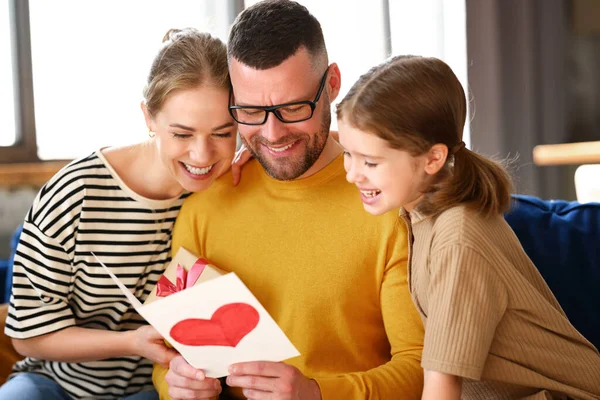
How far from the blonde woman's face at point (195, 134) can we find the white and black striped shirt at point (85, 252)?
0.14 m

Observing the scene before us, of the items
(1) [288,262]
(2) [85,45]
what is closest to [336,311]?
(1) [288,262]

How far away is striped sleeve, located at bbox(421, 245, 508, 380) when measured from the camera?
1.22 metres

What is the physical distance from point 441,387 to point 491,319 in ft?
0.47

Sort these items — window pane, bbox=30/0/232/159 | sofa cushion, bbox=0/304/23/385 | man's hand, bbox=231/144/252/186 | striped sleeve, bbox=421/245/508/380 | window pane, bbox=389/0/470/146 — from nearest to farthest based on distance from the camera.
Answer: striped sleeve, bbox=421/245/508/380 → man's hand, bbox=231/144/252/186 → sofa cushion, bbox=0/304/23/385 → window pane, bbox=30/0/232/159 → window pane, bbox=389/0/470/146

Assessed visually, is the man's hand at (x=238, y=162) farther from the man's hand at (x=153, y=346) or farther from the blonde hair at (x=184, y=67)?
the man's hand at (x=153, y=346)

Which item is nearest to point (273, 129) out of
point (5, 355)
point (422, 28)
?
point (5, 355)

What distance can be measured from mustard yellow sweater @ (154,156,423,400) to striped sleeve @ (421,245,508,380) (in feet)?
0.98

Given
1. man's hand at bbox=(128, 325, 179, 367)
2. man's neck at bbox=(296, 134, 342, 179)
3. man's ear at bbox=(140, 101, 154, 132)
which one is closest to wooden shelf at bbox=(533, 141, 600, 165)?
man's neck at bbox=(296, 134, 342, 179)

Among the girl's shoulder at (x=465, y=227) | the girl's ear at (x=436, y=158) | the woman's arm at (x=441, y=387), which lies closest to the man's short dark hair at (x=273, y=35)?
the girl's ear at (x=436, y=158)

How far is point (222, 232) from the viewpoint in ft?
5.75

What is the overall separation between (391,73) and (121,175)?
0.77 meters

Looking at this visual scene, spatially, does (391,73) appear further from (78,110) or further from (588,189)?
(78,110)

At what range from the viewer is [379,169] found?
1.36 metres

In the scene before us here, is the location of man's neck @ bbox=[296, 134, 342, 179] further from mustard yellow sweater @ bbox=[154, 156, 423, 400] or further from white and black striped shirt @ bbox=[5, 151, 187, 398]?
white and black striped shirt @ bbox=[5, 151, 187, 398]
